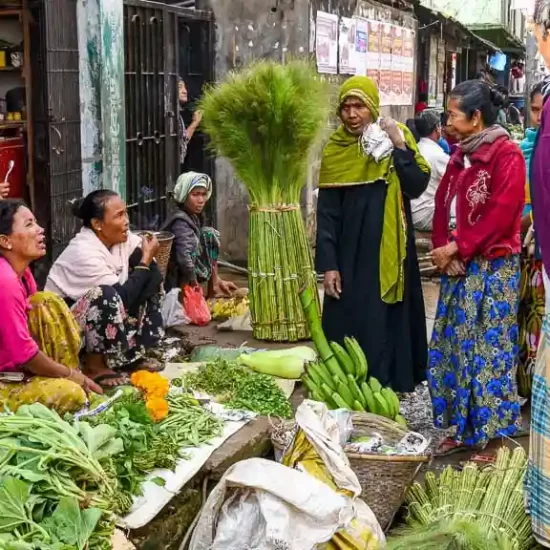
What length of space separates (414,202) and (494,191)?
15.8 ft

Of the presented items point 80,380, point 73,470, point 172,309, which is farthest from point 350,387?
point 172,309

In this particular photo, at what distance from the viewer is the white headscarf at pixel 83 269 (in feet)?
16.5

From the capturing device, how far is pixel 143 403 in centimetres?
386

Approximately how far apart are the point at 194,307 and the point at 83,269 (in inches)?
65.2

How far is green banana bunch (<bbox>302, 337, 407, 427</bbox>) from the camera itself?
14.7 ft

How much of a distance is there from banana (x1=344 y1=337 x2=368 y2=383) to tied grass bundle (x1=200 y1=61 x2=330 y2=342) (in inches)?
48.0

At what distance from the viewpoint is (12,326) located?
397cm

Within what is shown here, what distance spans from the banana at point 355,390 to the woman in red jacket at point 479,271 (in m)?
0.56

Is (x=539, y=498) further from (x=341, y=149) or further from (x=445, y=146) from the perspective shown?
(x=445, y=146)

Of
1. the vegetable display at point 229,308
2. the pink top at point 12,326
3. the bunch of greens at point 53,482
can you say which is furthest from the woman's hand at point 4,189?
the bunch of greens at point 53,482

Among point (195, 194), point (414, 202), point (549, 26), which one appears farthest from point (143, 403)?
point (414, 202)

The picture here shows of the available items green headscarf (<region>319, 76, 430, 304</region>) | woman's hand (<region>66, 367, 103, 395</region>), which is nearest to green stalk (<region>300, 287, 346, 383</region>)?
green headscarf (<region>319, 76, 430, 304</region>)

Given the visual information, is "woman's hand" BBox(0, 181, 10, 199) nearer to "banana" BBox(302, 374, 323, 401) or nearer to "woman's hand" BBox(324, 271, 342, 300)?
"woman's hand" BBox(324, 271, 342, 300)

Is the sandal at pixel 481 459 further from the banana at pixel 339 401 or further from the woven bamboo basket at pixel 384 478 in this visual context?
the woven bamboo basket at pixel 384 478
